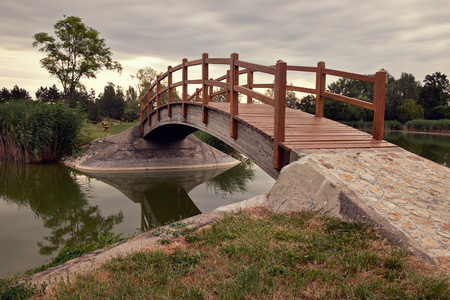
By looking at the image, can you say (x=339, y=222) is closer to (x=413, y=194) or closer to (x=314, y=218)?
(x=314, y=218)

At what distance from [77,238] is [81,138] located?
1293 centimetres

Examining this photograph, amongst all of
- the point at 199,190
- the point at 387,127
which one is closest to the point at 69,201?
the point at 199,190

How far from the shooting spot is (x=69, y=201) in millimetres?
10203

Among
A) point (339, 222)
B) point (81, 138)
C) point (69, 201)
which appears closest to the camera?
point (339, 222)

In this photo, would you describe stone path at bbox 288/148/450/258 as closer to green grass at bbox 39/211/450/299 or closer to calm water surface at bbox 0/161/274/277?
green grass at bbox 39/211/450/299

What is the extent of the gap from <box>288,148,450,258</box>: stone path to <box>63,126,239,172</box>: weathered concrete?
11581 mm

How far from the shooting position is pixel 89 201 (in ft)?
33.5

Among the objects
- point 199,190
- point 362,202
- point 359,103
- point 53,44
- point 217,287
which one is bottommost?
point 199,190

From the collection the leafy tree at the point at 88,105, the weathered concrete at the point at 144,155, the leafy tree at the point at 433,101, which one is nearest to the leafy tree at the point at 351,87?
the leafy tree at the point at 433,101

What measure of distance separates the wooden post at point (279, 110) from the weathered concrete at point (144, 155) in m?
10.8

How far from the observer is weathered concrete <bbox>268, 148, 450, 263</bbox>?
11.9ft

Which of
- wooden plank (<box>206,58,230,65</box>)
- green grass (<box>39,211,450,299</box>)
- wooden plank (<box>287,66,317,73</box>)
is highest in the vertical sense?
wooden plank (<box>206,58,230,65</box>)

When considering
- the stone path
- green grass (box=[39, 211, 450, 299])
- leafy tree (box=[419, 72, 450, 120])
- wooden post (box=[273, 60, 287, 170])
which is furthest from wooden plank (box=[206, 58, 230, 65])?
leafy tree (box=[419, 72, 450, 120])

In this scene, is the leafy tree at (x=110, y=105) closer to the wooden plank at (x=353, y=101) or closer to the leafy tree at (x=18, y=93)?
the leafy tree at (x=18, y=93)
